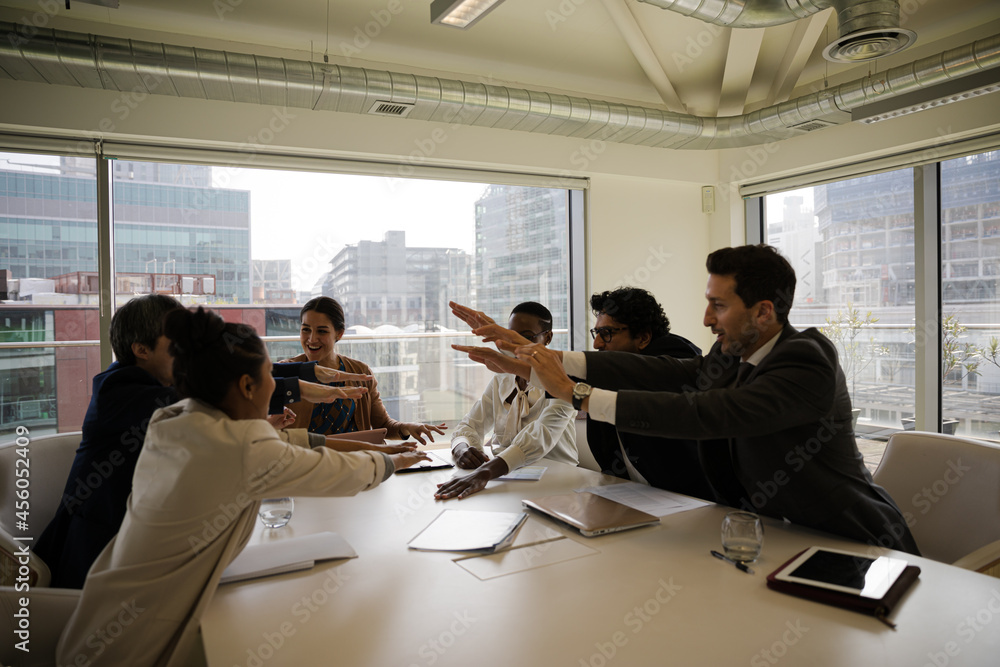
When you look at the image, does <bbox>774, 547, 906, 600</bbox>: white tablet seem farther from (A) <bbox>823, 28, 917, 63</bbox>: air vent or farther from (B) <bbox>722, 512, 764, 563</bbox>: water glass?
(A) <bbox>823, 28, 917, 63</bbox>: air vent

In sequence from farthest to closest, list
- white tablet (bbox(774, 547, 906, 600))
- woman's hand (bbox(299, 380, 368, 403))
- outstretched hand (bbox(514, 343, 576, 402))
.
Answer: woman's hand (bbox(299, 380, 368, 403)) < outstretched hand (bbox(514, 343, 576, 402)) < white tablet (bbox(774, 547, 906, 600))

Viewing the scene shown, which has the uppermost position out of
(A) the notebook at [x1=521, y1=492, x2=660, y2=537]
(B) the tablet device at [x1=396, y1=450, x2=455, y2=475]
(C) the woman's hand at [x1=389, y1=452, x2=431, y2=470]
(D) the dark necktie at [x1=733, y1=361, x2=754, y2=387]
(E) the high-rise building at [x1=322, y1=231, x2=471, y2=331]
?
(E) the high-rise building at [x1=322, y1=231, x2=471, y2=331]

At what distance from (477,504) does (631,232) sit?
14.2ft

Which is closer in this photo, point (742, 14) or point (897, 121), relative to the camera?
point (742, 14)

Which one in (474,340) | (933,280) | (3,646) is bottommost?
(3,646)

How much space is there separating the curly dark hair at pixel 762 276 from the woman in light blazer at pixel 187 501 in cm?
130

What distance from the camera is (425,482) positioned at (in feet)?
8.02

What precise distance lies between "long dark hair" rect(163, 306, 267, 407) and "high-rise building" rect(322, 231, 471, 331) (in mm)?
3758

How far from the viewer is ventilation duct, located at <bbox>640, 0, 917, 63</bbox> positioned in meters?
3.11

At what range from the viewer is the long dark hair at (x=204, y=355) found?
4.96 feet

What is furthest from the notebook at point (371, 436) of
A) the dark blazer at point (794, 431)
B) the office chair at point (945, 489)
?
the office chair at point (945, 489)

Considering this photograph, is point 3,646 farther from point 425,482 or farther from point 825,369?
point 825,369

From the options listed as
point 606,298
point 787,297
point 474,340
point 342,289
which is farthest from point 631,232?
point 787,297

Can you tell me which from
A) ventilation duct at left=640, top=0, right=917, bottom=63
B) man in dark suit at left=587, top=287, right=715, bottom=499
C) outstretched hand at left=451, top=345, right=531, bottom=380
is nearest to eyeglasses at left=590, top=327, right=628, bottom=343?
man in dark suit at left=587, top=287, right=715, bottom=499
